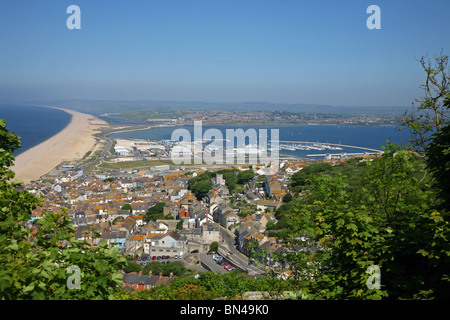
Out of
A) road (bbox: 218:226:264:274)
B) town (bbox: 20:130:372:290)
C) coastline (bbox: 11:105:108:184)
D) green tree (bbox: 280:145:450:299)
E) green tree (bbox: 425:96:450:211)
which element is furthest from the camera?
coastline (bbox: 11:105:108:184)

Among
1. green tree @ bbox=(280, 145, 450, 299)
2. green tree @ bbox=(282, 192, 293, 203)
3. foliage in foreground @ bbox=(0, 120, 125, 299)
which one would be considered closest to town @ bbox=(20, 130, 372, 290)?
green tree @ bbox=(282, 192, 293, 203)

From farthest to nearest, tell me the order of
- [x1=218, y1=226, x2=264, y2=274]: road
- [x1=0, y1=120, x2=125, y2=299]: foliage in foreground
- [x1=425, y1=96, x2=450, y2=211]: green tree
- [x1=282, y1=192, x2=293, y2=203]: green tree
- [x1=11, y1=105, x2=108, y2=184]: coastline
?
[x1=11, y1=105, x2=108, y2=184]: coastline → [x1=282, y1=192, x2=293, y2=203]: green tree → [x1=218, y1=226, x2=264, y2=274]: road → [x1=425, y1=96, x2=450, y2=211]: green tree → [x1=0, y1=120, x2=125, y2=299]: foliage in foreground

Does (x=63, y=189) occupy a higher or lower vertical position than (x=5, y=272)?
lower

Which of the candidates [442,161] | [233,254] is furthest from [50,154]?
[442,161]

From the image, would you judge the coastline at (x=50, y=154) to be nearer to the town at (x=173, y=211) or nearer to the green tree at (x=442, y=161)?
the town at (x=173, y=211)

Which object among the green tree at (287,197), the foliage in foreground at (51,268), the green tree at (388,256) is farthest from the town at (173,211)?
the foliage in foreground at (51,268)

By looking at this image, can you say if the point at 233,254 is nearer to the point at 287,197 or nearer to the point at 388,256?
the point at 287,197

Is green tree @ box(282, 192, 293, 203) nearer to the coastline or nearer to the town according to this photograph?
the town
